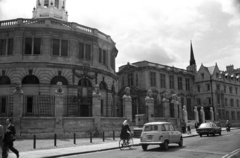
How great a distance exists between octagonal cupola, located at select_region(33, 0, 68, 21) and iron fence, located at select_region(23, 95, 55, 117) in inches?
1167

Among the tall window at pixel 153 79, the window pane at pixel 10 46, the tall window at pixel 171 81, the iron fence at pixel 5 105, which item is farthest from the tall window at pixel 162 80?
the iron fence at pixel 5 105

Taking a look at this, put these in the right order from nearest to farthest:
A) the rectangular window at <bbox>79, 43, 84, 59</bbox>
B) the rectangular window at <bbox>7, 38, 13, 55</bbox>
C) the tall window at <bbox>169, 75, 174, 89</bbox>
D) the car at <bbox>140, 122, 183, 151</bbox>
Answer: the car at <bbox>140, 122, 183, 151</bbox> → the rectangular window at <bbox>7, 38, 13, 55</bbox> → the rectangular window at <bbox>79, 43, 84, 59</bbox> → the tall window at <bbox>169, 75, 174, 89</bbox>

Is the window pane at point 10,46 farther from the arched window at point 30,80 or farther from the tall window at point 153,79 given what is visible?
the tall window at point 153,79

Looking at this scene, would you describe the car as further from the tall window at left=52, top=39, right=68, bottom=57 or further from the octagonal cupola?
the octagonal cupola

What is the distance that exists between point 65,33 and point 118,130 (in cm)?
1438

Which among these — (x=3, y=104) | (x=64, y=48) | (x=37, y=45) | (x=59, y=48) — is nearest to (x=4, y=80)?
(x=3, y=104)

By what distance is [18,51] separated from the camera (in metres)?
30.0

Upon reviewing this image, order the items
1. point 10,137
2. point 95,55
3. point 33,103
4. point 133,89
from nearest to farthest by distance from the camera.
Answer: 1. point 10,137
2. point 33,103
3. point 95,55
4. point 133,89

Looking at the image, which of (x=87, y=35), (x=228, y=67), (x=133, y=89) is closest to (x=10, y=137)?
(x=87, y=35)

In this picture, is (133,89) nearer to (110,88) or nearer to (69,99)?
A: (110,88)

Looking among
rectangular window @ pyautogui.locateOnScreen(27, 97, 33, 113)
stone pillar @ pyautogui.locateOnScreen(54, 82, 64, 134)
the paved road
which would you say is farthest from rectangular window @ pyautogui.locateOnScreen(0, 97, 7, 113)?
the paved road

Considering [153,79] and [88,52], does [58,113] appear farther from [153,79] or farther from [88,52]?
[153,79]

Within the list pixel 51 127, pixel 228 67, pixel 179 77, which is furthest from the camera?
pixel 228 67

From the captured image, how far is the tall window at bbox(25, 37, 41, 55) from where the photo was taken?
3045 cm
